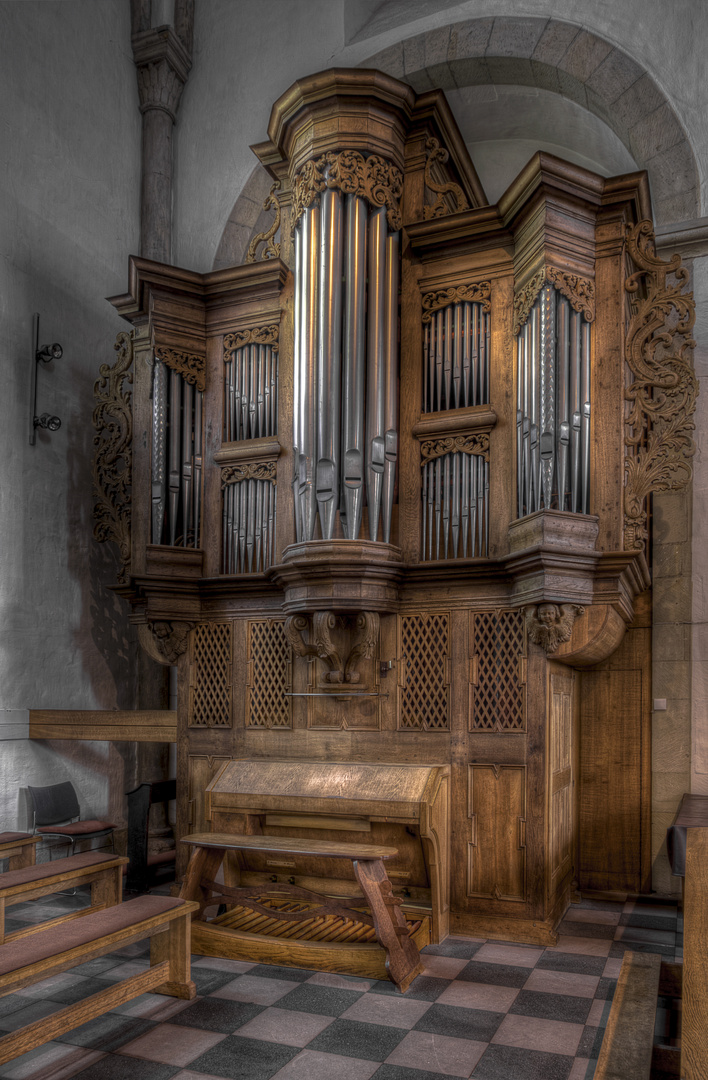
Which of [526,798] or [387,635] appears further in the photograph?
[387,635]

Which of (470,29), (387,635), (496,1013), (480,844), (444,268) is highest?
(470,29)

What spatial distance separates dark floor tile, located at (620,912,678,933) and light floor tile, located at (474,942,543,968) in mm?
1041

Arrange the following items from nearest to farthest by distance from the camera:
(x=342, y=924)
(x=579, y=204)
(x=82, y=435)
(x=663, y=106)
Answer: (x=342, y=924), (x=579, y=204), (x=663, y=106), (x=82, y=435)

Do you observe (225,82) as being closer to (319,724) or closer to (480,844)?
(319,724)

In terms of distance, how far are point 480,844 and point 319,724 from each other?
4.83ft

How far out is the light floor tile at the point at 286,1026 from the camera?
4246 mm

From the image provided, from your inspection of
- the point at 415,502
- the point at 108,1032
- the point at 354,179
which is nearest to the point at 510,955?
the point at 108,1032

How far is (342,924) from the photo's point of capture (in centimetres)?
571

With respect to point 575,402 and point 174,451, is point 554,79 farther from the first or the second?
point 174,451

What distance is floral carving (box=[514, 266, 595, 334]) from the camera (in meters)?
5.96

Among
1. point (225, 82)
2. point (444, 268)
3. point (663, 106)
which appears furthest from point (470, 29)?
point (444, 268)

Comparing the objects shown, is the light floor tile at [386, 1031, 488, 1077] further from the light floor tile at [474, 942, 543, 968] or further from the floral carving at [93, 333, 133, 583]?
the floral carving at [93, 333, 133, 583]

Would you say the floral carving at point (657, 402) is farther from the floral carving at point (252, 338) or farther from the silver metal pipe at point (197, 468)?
the silver metal pipe at point (197, 468)

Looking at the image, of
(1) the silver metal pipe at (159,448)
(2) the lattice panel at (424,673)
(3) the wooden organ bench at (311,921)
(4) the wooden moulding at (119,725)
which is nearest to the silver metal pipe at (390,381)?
(2) the lattice panel at (424,673)
